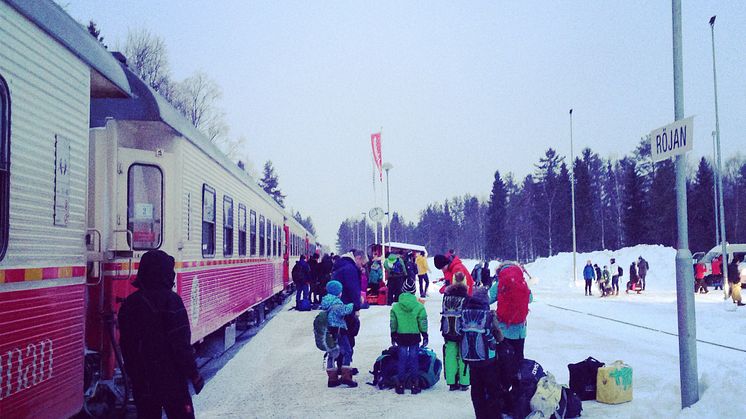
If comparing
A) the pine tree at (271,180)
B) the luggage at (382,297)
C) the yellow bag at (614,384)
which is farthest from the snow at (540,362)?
the pine tree at (271,180)

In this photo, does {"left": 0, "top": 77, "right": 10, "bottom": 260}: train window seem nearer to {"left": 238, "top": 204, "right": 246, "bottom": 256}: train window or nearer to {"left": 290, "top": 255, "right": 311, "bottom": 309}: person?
{"left": 238, "top": 204, "right": 246, "bottom": 256}: train window

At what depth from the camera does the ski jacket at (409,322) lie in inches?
341

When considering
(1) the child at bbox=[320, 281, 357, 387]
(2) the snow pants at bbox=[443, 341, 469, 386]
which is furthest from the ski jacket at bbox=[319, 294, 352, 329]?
(2) the snow pants at bbox=[443, 341, 469, 386]

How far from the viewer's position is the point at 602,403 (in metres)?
7.72

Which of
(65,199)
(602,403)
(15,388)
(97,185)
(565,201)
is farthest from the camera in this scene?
(565,201)

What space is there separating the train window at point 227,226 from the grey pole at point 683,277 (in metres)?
7.09

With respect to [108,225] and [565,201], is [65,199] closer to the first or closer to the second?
[108,225]

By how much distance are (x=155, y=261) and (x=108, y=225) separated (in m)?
2.56

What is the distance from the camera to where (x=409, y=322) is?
8680mm

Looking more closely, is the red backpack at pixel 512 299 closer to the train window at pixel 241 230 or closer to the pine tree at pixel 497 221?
the train window at pixel 241 230

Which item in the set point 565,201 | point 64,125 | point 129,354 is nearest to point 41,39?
point 64,125

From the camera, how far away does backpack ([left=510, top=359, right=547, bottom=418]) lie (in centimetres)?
697

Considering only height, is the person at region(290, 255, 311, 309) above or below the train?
below

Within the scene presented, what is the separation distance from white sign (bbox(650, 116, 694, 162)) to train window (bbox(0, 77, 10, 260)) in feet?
20.2
